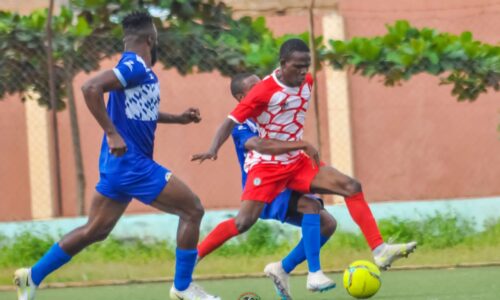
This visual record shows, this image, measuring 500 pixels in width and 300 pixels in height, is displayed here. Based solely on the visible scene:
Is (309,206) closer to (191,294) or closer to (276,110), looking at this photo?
(276,110)

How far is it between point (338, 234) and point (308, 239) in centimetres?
326

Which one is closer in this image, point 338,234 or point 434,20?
point 338,234

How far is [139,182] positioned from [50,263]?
794mm

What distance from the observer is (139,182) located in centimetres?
775

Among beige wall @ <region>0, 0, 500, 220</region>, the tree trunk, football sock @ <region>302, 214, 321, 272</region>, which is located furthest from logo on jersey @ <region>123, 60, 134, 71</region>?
beige wall @ <region>0, 0, 500, 220</region>

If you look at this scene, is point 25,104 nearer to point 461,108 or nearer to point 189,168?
point 189,168

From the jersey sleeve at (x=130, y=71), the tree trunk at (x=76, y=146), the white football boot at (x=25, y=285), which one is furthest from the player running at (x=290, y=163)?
the tree trunk at (x=76, y=146)

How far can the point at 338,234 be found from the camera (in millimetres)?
11578

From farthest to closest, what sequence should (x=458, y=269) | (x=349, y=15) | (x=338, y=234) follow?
(x=349, y=15) → (x=338, y=234) → (x=458, y=269)

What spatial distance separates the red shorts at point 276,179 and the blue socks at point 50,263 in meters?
1.34

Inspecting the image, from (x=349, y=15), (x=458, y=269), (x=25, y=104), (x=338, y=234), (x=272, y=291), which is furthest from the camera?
(x=349, y=15)

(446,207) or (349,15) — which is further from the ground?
(349,15)

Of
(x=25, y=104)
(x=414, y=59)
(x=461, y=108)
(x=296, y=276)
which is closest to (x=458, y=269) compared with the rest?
(x=296, y=276)

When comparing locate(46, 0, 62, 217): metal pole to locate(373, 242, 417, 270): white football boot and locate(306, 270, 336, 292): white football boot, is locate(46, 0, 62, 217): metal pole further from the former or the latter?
locate(373, 242, 417, 270): white football boot
